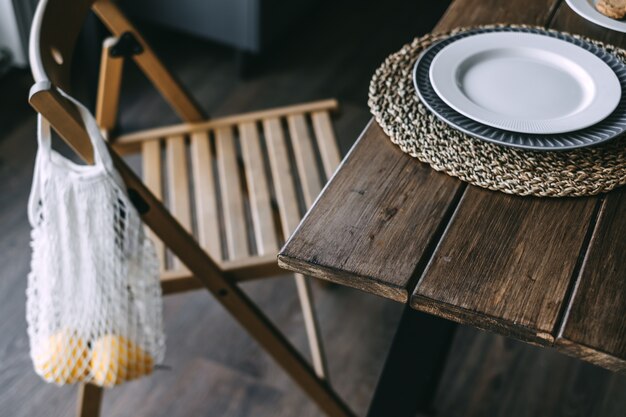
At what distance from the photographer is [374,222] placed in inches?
28.9

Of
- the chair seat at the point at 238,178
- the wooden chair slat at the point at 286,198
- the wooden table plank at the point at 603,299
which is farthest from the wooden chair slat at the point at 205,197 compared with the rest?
the wooden table plank at the point at 603,299

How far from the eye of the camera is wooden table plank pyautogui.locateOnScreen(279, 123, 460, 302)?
2.27ft

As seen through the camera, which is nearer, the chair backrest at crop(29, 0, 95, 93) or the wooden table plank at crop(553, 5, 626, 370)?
the wooden table plank at crop(553, 5, 626, 370)

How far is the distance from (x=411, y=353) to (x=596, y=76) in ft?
1.34

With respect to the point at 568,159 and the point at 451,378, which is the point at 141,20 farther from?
the point at 568,159

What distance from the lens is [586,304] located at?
66 centimetres

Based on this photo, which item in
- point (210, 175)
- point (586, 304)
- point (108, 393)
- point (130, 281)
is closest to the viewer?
point (586, 304)

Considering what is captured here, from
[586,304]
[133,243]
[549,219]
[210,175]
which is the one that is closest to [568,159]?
[549,219]

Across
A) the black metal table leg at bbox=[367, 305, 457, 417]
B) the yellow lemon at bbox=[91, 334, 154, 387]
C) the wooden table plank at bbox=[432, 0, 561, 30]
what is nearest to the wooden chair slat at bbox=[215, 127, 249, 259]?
the yellow lemon at bbox=[91, 334, 154, 387]

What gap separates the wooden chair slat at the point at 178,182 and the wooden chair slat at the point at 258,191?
110 mm

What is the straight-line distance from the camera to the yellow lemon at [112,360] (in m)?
1.00

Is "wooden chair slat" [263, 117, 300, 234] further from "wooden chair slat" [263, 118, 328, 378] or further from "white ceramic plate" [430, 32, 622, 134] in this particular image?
"white ceramic plate" [430, 32, 622, 134]

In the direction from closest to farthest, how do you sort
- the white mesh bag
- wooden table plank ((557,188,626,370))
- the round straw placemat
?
1. wooden table plank ((557,188,626,370))
2. the round straw placemat
3. the white mesh bag

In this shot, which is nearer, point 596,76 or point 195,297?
point 596,76
